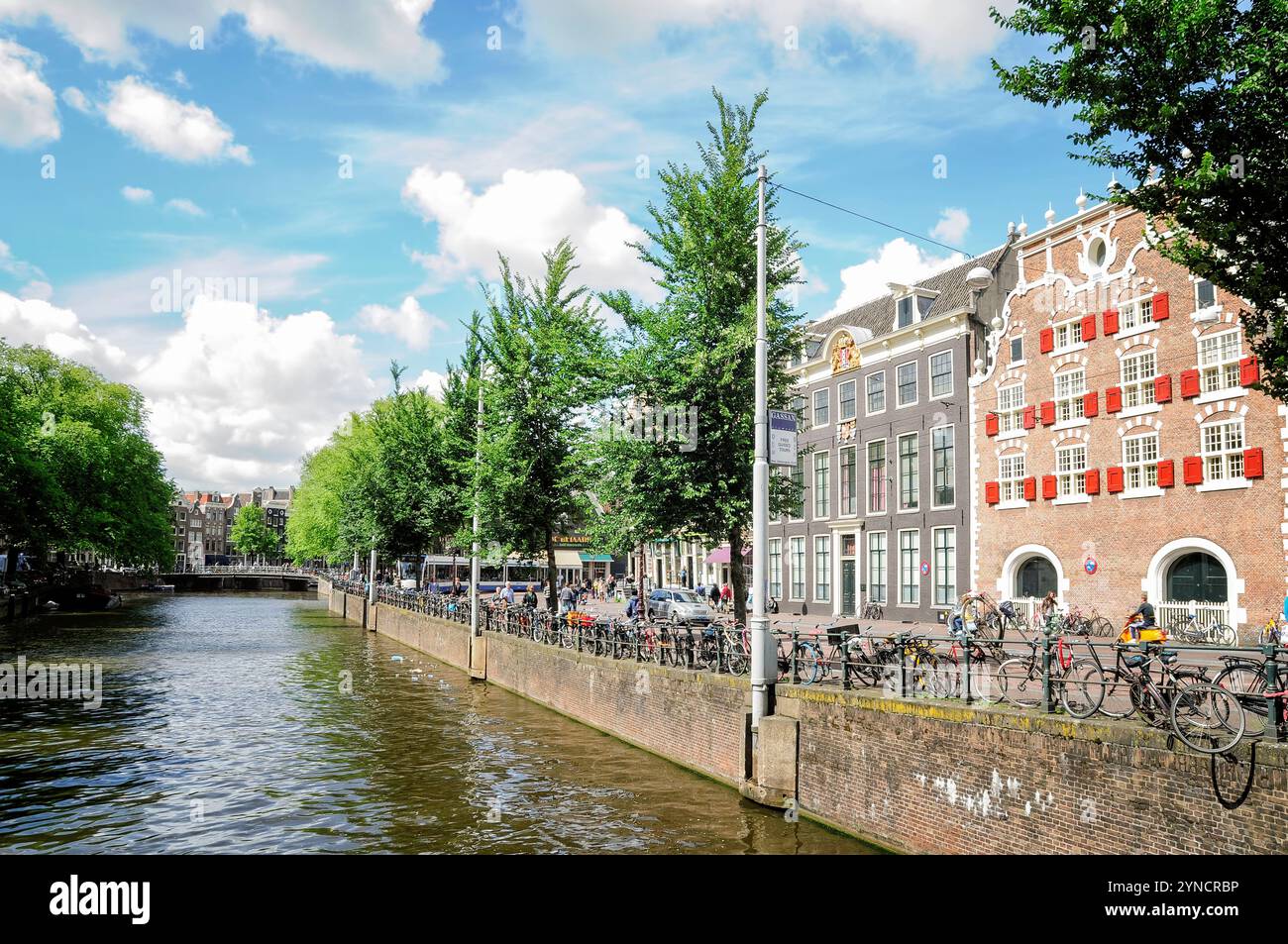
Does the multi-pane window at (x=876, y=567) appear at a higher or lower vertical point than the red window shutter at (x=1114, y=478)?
lower

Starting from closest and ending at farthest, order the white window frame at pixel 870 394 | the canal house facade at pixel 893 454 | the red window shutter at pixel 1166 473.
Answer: the red window shutter at pixel 1166 473, the canal house facade at pixel 893 454, the white window frame at pixel 870 394

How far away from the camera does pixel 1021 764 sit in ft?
33.1

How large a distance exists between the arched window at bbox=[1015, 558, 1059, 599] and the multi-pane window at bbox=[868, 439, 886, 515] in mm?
7935

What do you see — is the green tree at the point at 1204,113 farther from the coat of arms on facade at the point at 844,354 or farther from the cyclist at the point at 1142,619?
the coat of arms on facade at the point at 844,354

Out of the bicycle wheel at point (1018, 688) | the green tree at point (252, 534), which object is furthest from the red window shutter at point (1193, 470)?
the green tree at point (252, 534)

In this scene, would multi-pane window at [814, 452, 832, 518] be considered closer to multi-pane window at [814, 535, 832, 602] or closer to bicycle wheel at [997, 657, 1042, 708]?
multi-pane window at [814, 535, 832, 602]

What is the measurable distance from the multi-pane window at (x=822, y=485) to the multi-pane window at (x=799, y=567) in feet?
7.29

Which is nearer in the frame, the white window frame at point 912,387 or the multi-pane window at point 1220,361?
the multi-pane window at point 1220,361

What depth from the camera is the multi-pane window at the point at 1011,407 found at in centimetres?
3288

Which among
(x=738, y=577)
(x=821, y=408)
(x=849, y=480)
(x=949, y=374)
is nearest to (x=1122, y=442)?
(x=949, y=374)

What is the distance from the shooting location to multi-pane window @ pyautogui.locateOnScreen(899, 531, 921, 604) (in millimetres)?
37625

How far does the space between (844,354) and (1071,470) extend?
46.1ft
